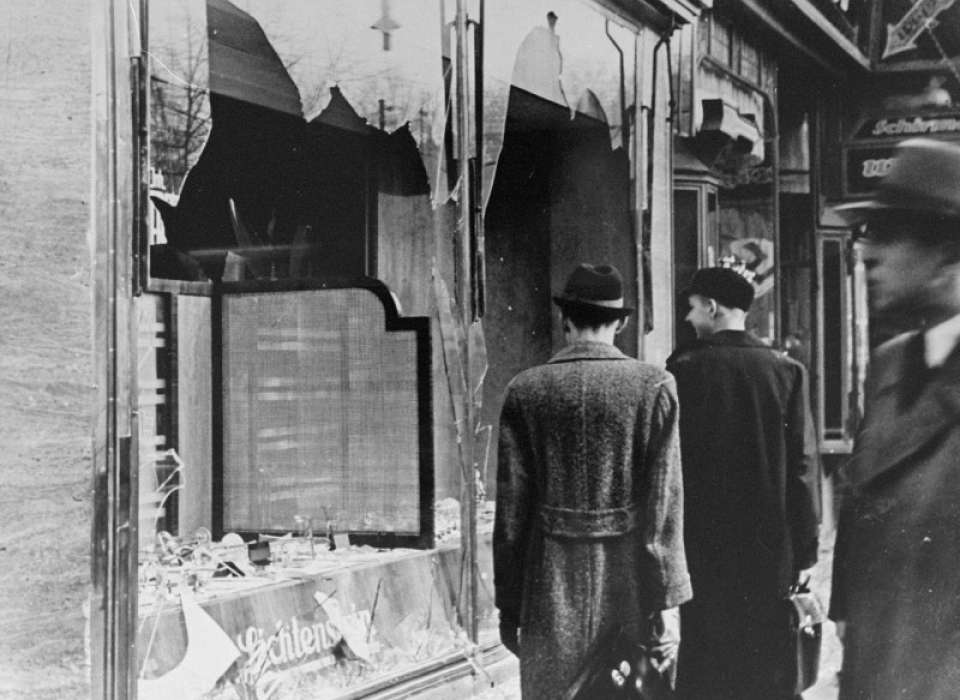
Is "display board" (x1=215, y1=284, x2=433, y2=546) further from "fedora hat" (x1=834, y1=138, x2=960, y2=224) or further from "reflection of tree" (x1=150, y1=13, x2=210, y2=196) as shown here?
"fedora hat" (x1=834, y1=138, x2=960, y2=224)

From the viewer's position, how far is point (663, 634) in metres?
4.50

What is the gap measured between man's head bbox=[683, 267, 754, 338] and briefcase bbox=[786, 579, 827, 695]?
109cm

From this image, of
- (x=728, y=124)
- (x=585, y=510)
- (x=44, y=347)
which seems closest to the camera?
(x=44, y=347)

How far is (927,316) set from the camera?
4.59 meters

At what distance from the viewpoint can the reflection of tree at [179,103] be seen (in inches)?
169

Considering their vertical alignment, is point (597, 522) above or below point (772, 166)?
below

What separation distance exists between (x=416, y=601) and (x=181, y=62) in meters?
2.26

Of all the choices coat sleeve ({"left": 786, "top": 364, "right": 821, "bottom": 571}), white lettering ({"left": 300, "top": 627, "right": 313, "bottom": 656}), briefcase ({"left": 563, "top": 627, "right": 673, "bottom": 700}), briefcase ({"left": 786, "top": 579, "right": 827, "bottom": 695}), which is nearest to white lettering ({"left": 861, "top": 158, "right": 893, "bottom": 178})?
coat sleeve ({"left": 786, "top": 364, "right": 821, "bottom": 571})

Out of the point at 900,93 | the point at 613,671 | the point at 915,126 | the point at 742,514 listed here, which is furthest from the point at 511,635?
the point at 900,93

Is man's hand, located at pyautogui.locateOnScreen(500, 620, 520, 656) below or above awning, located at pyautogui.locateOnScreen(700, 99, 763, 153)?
below

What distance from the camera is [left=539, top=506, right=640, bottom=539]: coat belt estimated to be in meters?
4.47

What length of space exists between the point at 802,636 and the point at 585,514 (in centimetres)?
A: 137

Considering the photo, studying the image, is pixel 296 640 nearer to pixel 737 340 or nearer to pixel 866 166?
pixel 737 340

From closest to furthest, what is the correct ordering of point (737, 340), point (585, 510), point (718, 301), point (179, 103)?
point (179, 103) → point (585, 510) → point (737, 340) → point (718, 301)
